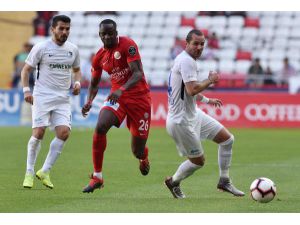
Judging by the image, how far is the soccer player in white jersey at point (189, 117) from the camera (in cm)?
1080

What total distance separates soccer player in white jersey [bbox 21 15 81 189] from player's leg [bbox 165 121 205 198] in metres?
1.83

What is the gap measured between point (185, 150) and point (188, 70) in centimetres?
110

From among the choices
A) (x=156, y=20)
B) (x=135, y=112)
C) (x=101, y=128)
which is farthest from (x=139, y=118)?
(x=156, y=20)

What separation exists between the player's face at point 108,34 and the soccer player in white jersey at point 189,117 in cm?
90

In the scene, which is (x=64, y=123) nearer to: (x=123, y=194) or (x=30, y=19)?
(x=123, y=194)

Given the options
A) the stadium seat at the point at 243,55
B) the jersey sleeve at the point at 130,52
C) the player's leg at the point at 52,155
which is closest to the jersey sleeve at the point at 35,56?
the player's leg at the point at 52,155

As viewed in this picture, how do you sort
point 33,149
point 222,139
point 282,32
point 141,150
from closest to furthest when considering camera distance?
point 222,139 < point 33,149 < point 141,150 < point 282,32

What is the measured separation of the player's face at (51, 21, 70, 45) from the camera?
1209 centimetres

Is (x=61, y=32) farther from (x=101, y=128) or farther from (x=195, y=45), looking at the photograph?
(x=195, y=45)

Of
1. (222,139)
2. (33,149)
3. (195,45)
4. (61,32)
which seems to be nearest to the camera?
(195,45)

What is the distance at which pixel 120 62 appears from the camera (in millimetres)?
11633

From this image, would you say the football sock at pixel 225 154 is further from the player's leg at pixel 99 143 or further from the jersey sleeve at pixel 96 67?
the jersey sleeve at pixel 96 67

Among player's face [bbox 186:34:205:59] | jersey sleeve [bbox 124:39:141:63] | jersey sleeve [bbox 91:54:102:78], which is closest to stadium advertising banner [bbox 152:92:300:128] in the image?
jersey sleeve [bbox 91:54:102:78]

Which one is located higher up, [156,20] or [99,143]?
[99,143]
